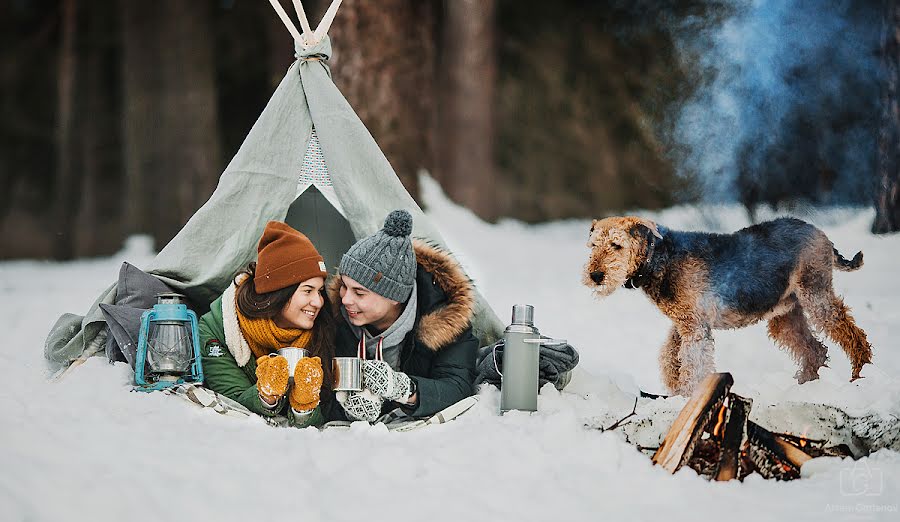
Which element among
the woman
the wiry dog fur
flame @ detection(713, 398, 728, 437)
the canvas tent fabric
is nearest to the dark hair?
the woman

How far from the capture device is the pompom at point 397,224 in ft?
10.3

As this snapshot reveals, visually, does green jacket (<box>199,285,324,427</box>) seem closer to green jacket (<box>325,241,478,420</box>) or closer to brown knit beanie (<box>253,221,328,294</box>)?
brown knit beanie (<box>253,221,328,294</box>)

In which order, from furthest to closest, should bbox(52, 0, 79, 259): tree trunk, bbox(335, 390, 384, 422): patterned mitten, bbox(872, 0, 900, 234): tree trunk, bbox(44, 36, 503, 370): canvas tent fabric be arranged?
bbox(52, 0, 79, 259): tree trunk
bbox(872, 0, 900, 234): tree trunk
bbox(44, 36, 503, 370): canvas tent fabric
bbox(335, 390, 384, 422): patterned mitten

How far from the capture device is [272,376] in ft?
9.21

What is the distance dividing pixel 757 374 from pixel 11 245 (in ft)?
31.1

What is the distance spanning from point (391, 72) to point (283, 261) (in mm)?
3396

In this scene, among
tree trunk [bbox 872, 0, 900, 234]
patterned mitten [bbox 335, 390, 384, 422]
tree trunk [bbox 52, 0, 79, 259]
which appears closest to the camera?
patterned mitten [bbox 335, 390, 384, 422]

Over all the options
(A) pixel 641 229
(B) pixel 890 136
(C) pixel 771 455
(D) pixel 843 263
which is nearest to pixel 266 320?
(A) pixel 641 229

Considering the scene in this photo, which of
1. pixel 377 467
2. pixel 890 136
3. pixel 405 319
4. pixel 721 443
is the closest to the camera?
pixel 377 467

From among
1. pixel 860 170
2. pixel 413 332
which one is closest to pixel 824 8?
pixel 860 170

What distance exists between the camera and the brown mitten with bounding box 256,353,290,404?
2807 millimetres

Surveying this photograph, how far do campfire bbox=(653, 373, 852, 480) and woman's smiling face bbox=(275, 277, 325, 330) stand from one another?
1.21 m

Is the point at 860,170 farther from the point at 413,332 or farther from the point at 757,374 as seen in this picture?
the point at 413,332

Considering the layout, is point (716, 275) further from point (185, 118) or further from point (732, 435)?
point (185, 118)
